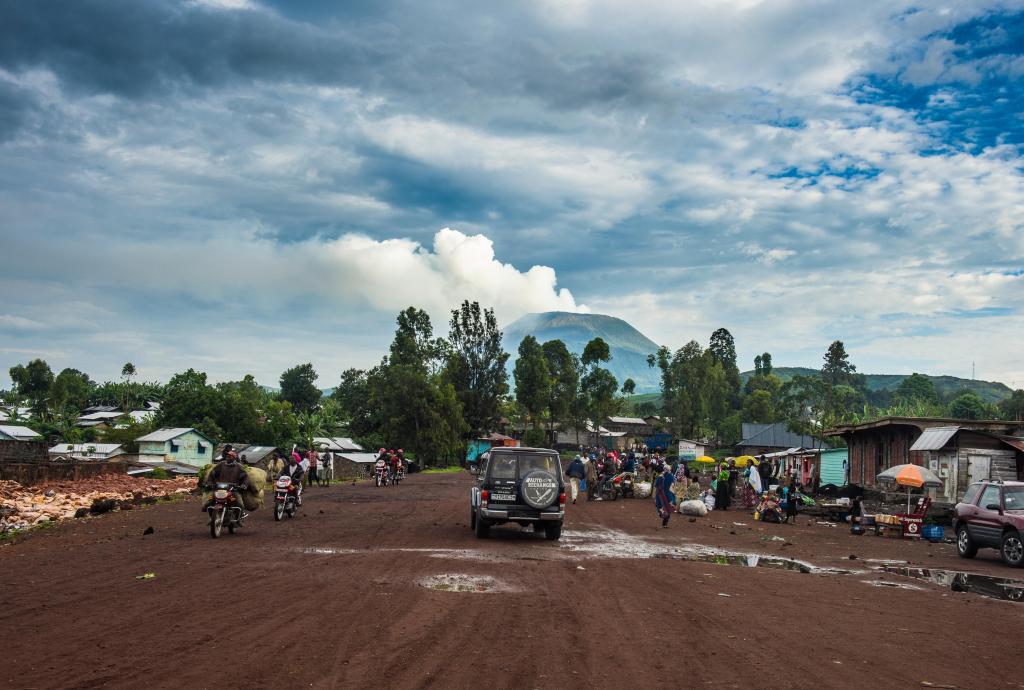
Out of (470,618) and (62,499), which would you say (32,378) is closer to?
(62,499)

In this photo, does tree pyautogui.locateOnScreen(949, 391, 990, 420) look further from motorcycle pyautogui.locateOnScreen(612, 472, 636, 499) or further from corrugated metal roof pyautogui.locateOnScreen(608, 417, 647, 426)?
motorcycle pyautogui.locateOnScreen(612, 472, 636, 499)

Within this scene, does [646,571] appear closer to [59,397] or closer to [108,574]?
[108,574]

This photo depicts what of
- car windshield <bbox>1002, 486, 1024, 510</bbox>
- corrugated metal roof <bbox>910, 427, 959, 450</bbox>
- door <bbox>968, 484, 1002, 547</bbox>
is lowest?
door <bbox>968, 484, 1002, 547</bbox>

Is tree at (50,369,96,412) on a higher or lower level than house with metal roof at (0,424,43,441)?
higher

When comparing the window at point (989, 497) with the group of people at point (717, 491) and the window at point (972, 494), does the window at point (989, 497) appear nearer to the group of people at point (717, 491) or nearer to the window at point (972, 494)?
the window at point (972, 494)

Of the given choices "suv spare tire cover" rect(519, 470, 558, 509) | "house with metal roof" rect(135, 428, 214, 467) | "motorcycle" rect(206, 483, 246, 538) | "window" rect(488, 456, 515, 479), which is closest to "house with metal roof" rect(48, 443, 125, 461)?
"house with metal roof" rect(135, 428, 214, 467)

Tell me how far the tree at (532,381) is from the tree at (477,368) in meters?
8.57

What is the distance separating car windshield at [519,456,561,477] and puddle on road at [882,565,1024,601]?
6854 millimetres

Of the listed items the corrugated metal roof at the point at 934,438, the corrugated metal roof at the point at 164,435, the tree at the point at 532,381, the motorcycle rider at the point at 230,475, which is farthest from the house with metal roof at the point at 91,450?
the corrugated metal roof at the point at 934,438

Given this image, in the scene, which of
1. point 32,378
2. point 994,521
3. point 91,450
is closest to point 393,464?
point 994,521

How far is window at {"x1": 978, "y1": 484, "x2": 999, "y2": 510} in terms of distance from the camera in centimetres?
1733

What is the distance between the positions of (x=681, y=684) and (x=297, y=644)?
348 centimetres

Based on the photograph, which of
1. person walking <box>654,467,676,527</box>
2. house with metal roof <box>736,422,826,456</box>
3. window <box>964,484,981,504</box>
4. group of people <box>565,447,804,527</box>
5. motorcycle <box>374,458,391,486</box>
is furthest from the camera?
house with metal roof <box>736,422,826,456</box>

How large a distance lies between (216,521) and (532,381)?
85526 millimetres
